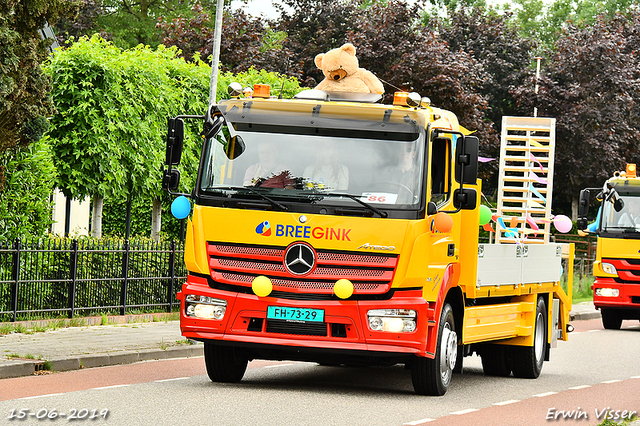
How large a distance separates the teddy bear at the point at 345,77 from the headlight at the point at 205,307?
2.89 meters

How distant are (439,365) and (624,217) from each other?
1268cm

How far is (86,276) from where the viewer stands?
58.9 ft

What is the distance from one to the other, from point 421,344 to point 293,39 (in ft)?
93.7

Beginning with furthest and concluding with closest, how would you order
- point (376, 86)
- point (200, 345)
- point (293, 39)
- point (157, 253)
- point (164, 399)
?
point (293, 39), point (157, 253), point (200, 345), point (376, 86), point (164, 399)

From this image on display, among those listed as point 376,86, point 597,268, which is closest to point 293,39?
point 597,268

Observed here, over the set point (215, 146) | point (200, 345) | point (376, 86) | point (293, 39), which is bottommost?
point (200, 345)

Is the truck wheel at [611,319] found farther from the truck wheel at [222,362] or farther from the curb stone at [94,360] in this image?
the truck wheel at [222,362]

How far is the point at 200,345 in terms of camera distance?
15.4 m

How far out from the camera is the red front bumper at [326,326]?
10.1 m

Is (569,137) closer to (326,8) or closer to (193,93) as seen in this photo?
(326,8)

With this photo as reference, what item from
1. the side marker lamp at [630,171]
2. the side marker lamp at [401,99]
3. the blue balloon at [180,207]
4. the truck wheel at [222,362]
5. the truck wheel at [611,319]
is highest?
the side marker lamp at [401,99]

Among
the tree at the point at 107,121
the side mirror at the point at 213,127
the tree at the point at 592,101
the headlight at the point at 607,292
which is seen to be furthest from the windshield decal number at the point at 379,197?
the tree at the point at 592,101

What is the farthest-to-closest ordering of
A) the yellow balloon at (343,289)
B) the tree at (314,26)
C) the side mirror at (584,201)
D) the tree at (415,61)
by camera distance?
the tree at (314,26), the tree at (415,61), the side mirror at (584,201), the yellow balloon at (343,289)

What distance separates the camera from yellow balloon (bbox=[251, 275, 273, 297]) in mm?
10219
